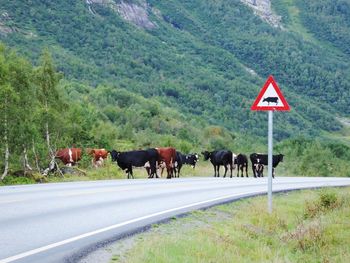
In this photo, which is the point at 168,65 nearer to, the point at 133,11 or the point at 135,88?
the point at 133,11

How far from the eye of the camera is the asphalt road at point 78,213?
977cm

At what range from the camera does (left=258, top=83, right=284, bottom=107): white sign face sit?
1527 centimetres

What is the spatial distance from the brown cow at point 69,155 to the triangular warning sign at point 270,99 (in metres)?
20.9

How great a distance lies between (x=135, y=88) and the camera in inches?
5020

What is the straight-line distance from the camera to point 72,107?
34.0 metres

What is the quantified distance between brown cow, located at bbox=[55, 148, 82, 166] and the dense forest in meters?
0.77

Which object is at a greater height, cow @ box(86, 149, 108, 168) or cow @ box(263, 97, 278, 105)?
cow @ box(263, 97, 278, 105)

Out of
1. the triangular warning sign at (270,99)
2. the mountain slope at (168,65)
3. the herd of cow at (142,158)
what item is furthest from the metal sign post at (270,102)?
the mountain slope at (168,65)

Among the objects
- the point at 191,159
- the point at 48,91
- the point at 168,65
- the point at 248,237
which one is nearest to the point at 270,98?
the point at 248,237

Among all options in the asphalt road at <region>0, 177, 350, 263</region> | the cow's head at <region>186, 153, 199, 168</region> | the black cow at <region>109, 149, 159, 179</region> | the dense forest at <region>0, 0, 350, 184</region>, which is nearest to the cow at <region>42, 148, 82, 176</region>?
the dense forest at <region>0, 0, 350, 184</region>

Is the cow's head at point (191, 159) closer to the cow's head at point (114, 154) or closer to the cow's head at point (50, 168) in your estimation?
the cow's head at point (114, 154)

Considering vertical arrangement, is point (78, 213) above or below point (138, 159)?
below

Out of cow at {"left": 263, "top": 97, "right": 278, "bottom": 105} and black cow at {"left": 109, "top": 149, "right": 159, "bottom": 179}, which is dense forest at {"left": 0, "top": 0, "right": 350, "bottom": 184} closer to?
black cow at {"left": 109, "top": 149, "right": 159, "bottom": 179}

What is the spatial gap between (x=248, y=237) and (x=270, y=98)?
14.0 feet
